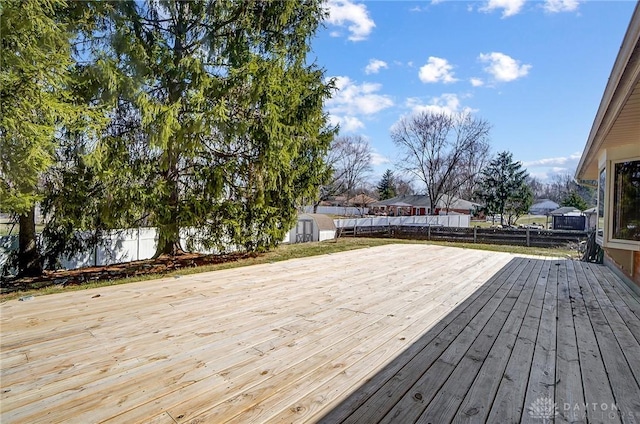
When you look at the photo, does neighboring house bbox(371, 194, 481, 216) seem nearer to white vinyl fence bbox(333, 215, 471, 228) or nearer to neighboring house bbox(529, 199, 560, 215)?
white vinyl fence bbox(333, 215, 471, 228)

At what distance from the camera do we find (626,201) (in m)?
4.70

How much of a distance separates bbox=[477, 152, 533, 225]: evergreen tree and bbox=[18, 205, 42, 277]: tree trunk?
27.2 m

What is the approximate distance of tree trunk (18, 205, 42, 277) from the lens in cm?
564

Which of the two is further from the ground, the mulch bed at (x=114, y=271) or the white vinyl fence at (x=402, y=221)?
the white vinyl fence at (x=402, y=221)

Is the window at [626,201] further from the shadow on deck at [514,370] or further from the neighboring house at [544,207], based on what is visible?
the neighboring house at [544,207]

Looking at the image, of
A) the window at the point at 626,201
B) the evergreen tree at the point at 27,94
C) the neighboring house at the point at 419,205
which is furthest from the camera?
the neighboring house at the point at 419,205

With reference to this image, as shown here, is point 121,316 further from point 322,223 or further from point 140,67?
point 322,223

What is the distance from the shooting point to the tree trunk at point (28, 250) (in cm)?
564

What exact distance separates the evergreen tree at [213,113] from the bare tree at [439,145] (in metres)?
17.1

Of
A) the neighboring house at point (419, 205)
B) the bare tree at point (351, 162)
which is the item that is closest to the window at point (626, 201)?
the bare tree at point (351, 162)

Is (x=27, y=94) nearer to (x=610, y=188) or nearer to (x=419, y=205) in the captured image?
(x=610, y=188)

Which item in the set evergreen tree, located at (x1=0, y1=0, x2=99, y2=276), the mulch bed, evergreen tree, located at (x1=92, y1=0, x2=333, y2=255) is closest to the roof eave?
evergreen tree, located at (x1=92, y1=0, x2=333, y2=255)

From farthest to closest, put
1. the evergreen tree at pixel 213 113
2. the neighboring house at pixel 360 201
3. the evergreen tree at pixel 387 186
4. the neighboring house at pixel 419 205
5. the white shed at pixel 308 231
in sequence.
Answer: the evergreen tree at pixel 387 186, the neighboring house at pixel 360 201, the neighboring house at pixel 419 205, the white shed at pixel 308 231, the evergreen tree at pixel 213 113

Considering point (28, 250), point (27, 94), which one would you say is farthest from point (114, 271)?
point (27, 94)
